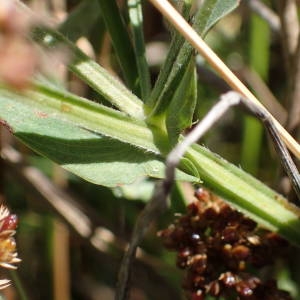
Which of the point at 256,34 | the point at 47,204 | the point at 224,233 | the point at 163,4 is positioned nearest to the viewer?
the point at 163,4

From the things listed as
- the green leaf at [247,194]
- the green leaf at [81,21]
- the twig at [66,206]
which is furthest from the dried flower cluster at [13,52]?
the twig at [66,206]

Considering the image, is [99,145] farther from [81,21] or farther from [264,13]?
[264,13]

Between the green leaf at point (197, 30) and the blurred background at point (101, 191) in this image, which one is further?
the blurred background at point (101, 191)

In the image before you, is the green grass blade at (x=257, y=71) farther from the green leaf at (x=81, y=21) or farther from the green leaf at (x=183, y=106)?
the green leaf at (x=183, y=106)

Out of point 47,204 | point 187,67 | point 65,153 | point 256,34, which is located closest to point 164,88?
point 187,67

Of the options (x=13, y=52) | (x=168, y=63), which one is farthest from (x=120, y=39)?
(x=13, y=52)

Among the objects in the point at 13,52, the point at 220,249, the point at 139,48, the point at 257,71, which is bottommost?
the point at 13,52

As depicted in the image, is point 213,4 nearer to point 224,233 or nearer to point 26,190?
point 224,233
